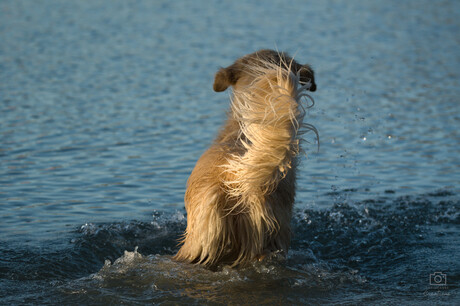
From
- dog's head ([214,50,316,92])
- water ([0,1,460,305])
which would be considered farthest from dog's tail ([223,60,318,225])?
dog's head ([214,50,316,92])

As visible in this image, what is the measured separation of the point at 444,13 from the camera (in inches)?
827

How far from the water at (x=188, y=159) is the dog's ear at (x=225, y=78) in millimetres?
1727

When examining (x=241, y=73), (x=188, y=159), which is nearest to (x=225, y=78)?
(x=241, y=73)

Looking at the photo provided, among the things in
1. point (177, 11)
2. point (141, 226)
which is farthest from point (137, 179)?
point (177, 11)

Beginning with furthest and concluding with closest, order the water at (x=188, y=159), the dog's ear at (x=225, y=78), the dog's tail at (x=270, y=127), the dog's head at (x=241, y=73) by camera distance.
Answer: the dog's ear at (x=225, y=78) < the dog's head at (x=241, y=73) < the water at (x=188, y=159) < the dog's tail at (x=270, y=127)

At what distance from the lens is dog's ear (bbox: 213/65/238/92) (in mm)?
5918

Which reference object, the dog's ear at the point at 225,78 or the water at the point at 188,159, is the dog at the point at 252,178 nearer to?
the water at the point at 188,159

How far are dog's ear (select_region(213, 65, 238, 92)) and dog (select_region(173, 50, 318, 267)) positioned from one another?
14.2 inches

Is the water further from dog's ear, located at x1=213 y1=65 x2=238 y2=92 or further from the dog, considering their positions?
dog's ear, located at x1=213 y1=65 x2=238 y2=92

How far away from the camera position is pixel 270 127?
4.39 m

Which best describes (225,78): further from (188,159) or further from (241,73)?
(188,159)

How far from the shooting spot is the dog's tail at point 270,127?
436cm

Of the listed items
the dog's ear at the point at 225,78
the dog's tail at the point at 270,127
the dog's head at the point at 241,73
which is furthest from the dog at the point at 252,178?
the dog's ear at the point at 225,78

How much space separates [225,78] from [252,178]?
1.61 m
